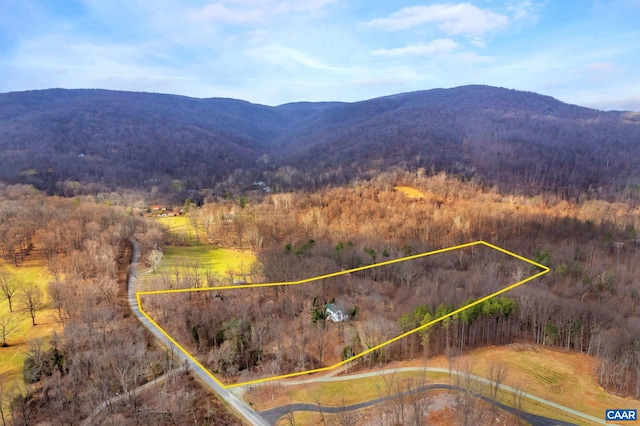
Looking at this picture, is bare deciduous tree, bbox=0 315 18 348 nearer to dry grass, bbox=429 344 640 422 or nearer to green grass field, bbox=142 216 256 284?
green grass field, bbox=142 216 256 284

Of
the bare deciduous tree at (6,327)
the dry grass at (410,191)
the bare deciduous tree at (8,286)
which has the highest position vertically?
the dry grass at (410,191)

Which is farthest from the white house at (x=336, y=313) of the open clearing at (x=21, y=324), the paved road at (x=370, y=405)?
the open clearing at (x=21, y=324)

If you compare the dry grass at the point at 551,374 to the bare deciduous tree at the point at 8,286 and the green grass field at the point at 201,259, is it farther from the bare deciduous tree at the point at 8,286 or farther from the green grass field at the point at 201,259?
the bare deciduous tree at the point at 8,286

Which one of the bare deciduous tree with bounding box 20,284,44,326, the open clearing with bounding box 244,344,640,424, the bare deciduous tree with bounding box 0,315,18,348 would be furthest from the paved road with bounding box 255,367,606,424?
the bare deciduous tree with bounding box 20,284,44,326

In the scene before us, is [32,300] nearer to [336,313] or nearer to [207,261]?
[207,261]

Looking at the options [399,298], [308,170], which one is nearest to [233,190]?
[308,170]

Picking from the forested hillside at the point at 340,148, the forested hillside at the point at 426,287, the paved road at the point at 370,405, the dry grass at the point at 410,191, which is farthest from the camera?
the forested hillside at the point at 340,148

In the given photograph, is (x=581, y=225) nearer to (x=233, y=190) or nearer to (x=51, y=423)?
(x=51, y=423)
